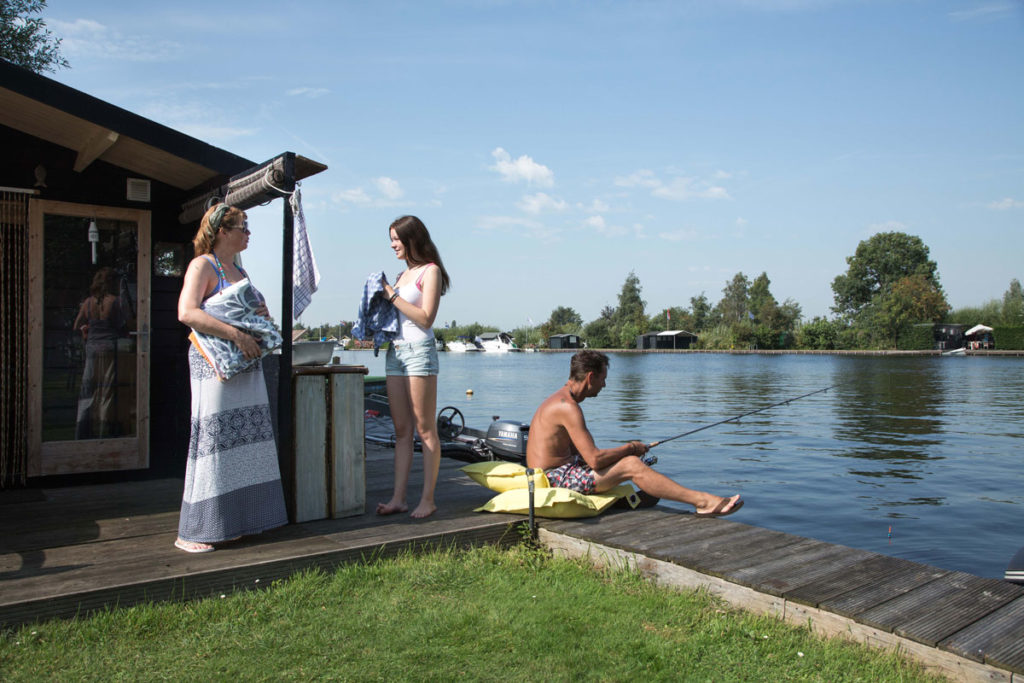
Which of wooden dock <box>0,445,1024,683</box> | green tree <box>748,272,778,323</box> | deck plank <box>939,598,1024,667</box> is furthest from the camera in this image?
green tree <box>748,272,778,323</box>

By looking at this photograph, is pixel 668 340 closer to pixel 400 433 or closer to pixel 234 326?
pixel 400 433

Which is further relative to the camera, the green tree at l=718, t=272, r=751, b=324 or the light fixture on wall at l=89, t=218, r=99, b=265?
the green tree at l=718, t=272, r=751, b=324

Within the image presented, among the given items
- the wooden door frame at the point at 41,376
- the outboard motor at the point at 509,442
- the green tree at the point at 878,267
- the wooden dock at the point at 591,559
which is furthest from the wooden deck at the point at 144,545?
the green tree at the point at 878,267

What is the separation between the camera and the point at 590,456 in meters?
Answer: 4.45

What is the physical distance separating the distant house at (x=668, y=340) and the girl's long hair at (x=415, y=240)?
9155 cm

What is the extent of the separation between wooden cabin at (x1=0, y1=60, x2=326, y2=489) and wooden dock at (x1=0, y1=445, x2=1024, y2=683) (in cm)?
61

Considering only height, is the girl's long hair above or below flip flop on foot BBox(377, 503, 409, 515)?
above

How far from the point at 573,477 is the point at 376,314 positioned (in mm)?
1616

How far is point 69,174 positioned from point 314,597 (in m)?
3.89

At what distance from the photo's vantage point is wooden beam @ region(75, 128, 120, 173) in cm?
450

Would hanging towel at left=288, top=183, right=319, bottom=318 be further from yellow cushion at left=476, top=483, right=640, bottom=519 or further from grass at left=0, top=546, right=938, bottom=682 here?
yellow cushion at left=476, top=483, right=640, bottom=519

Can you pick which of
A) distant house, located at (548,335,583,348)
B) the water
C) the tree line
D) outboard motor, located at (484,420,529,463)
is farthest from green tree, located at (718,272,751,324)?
outboard motor, located at (484,420,529,463)

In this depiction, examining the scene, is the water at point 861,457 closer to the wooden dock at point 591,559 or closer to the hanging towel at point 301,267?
the wooden dock at point 591,559

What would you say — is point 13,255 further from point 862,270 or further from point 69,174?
point 862,270
